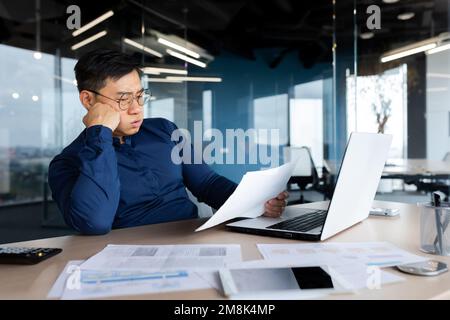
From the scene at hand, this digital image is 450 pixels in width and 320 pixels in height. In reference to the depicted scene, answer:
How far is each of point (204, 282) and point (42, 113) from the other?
4857mm

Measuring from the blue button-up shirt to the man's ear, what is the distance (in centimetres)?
13

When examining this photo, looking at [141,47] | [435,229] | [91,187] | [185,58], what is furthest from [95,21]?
[435,229]

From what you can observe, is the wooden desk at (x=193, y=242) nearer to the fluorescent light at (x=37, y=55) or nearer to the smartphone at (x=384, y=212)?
the smartphone at (x=384, y=212)

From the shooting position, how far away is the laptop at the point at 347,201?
997mm

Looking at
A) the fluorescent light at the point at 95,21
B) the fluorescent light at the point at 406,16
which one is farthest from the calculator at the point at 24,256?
the fluorescent light at the point at 406,16

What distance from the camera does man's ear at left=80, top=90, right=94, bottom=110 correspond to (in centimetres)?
152

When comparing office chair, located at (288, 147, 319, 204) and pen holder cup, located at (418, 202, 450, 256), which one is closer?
pen holder cup, located at (418, 202, 450, 256)

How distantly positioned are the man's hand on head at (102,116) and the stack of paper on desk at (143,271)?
1.78 ft

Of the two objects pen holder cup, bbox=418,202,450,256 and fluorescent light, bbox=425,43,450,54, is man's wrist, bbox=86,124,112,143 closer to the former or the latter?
pen holder cup, bbox=418,202,450,256

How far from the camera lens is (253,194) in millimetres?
1199

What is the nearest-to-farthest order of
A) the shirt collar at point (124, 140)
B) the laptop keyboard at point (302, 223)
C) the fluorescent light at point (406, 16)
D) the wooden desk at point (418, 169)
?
the laptop keyboard at point (302, 223), the shirt collar at point (124, 140), the wooden desk at point (418, 169), the fluorescent light at point (406, 16)

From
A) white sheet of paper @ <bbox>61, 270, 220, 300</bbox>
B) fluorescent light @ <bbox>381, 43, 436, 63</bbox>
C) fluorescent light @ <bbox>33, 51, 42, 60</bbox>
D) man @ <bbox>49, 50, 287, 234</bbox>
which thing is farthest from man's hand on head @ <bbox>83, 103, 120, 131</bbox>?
fluorescent light @ <bbox>381, 43, 436, 63</bbox>
